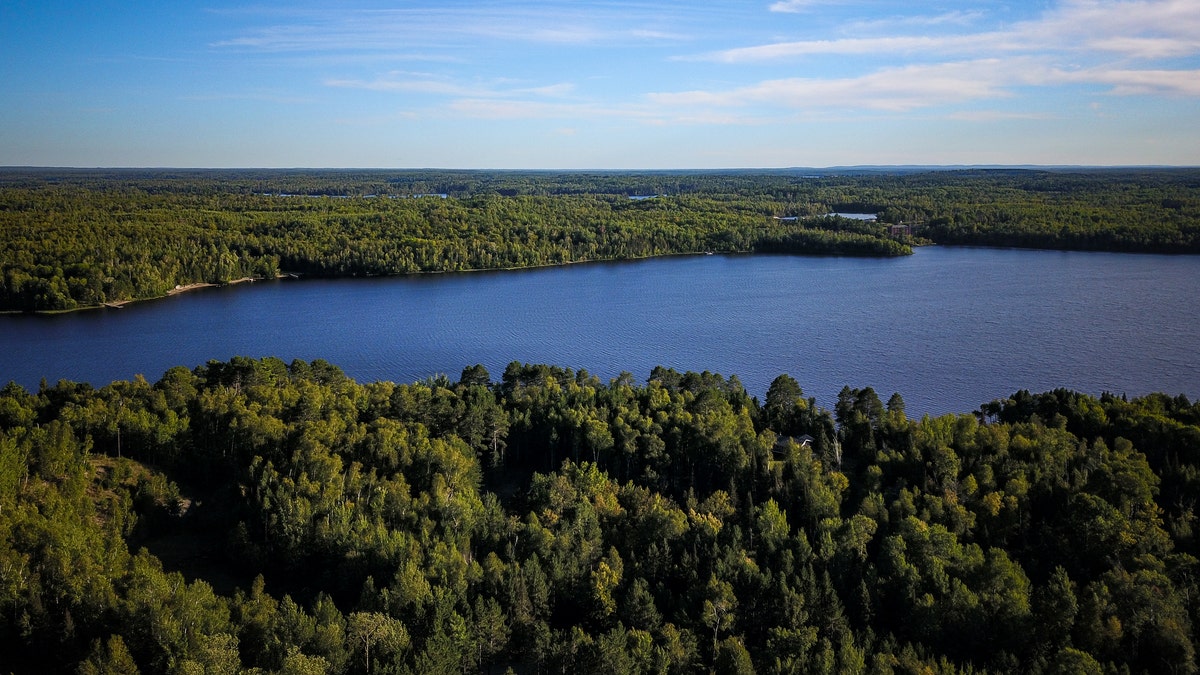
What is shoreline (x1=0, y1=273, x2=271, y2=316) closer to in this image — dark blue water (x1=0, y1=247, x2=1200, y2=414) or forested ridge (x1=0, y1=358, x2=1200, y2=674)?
dark blue water (x1=0, y1=247, x2=1200, y2=414)

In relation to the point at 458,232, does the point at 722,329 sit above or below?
below

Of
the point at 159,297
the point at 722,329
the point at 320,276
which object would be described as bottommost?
the point at 722,329

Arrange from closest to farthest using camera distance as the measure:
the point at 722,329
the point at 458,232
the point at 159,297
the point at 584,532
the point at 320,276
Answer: the point at 584,532, the point at 722,329, the point at 159,297, the point at 320,276, the point at 458,232

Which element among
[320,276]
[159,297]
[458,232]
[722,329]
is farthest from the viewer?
[458,232]

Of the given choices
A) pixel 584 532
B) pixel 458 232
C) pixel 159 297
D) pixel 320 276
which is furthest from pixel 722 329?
pixel 458 232

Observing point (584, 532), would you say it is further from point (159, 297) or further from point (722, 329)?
point (159, 297)

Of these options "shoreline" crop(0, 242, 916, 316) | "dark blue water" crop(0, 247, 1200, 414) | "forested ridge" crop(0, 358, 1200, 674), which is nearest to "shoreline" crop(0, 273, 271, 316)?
"shoreline" crop(0, 242, 916, 316)

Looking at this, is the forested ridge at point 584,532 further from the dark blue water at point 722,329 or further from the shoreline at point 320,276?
the shoreline at point 320,276
